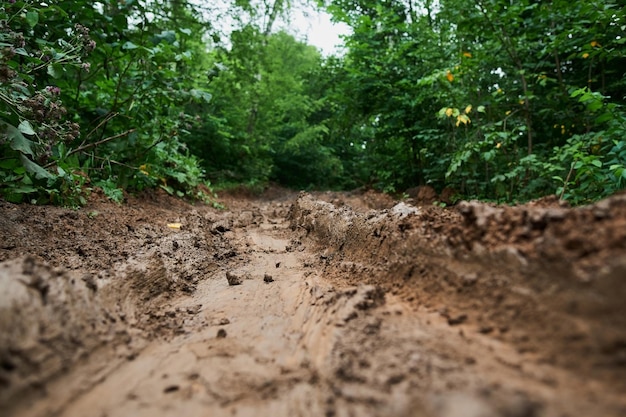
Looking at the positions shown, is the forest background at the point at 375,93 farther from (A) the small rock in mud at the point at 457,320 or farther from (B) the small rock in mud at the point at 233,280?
(A) the small rock in mud at the point at 457,320

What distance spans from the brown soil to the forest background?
1.37 m

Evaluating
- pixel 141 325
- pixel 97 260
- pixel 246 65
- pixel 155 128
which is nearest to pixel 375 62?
pixel 246 65

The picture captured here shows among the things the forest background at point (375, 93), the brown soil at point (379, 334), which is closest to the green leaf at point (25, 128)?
the forest background at point (375, 93)

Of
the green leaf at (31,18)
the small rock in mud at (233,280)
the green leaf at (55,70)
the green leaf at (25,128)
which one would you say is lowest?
the small rock in mud at (233,280)

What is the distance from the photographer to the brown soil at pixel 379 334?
0.85 meters

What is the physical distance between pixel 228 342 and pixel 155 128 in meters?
3.66

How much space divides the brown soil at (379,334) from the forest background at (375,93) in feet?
4.51

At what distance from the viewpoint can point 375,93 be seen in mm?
6395

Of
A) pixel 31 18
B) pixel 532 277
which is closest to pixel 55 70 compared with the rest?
pixel 31 18

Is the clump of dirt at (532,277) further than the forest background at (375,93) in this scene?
No

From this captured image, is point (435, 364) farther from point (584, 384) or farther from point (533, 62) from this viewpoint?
point (533, 62)

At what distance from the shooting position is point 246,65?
252 inches

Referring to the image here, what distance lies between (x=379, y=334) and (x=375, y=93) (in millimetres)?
5873

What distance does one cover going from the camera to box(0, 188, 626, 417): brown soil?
33.5 inches
